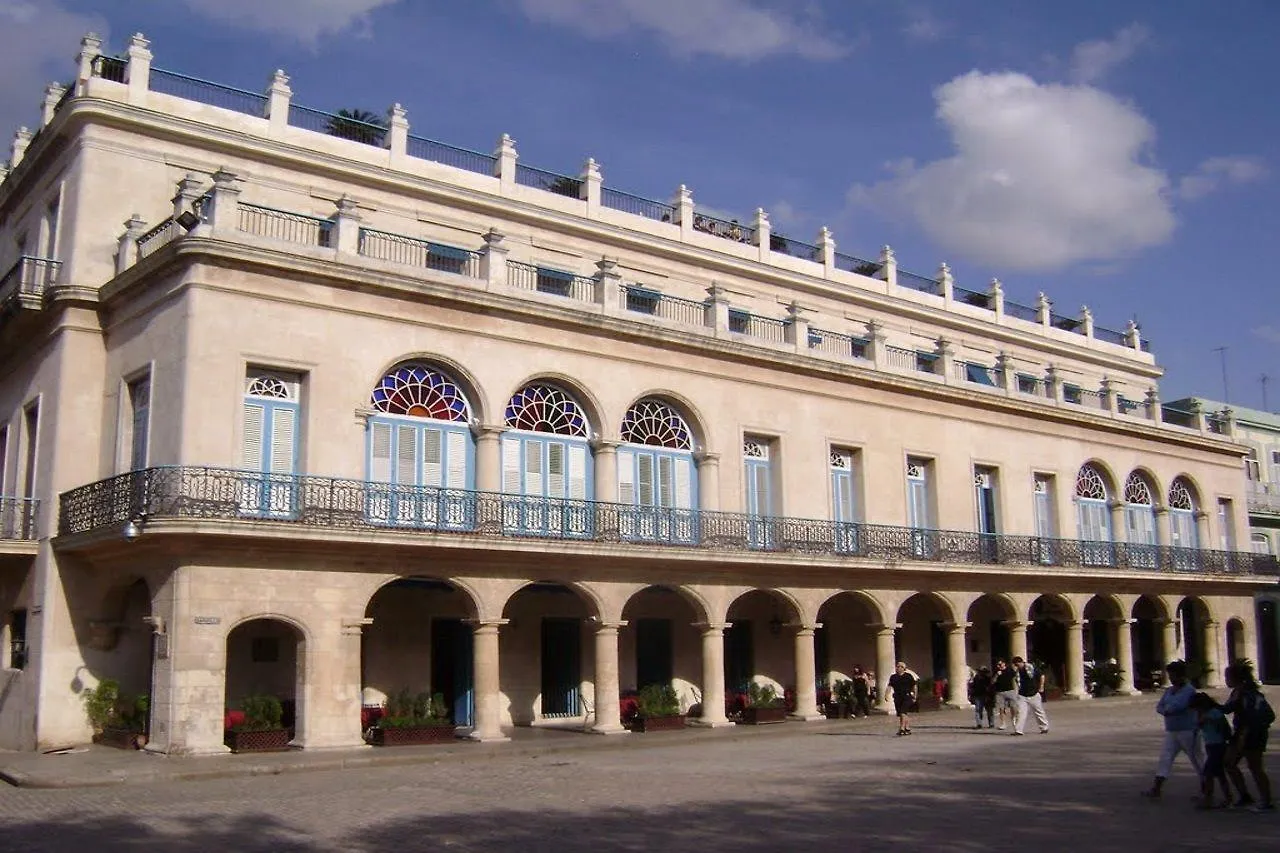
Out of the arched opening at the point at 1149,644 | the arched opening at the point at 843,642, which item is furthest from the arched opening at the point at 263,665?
the arched opening at the point at 1149,644

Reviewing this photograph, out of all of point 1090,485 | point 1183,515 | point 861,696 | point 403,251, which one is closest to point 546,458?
point 403,251

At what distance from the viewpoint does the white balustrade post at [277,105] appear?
24.3 m

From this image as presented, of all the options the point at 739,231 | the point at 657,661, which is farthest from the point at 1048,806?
the point at 739,231

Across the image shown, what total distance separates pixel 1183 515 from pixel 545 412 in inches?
878

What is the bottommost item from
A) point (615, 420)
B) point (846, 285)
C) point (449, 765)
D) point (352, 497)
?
point (449, 765)

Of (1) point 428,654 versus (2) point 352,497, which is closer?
(2) point 352,497

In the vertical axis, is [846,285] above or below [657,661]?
above

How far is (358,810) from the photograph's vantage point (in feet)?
43.1

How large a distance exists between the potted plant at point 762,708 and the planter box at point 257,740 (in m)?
9.58

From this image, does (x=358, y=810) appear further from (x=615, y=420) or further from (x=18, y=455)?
(x=18, y=455)

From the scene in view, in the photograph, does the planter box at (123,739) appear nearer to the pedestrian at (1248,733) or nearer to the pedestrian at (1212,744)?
the pedestrian at (1212,744)

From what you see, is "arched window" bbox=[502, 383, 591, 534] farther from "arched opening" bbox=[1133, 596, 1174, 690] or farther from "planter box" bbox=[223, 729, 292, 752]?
"arched opening" bbox=[1133, 596, 1174, 690]

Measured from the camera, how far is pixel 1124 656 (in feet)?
107

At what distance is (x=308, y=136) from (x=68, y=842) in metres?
A: 16.5
